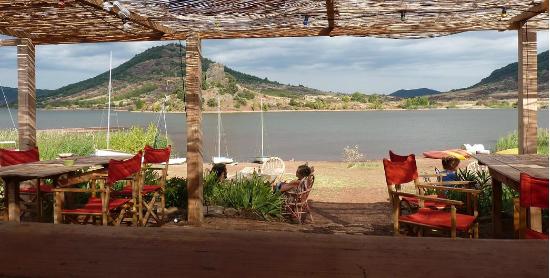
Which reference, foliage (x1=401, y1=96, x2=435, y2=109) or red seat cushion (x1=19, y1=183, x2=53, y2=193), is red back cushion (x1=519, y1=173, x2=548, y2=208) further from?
foliage (x1=401, y1=96, x2=435, y2=109)

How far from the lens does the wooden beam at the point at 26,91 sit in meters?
5.98

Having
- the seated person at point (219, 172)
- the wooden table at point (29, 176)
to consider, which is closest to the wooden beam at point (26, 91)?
the wooden table at point (29, 176)

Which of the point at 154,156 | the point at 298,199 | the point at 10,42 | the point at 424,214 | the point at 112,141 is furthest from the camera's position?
the point at 112,141

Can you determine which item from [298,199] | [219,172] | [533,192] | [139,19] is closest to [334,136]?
[219,172]

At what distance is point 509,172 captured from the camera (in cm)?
359

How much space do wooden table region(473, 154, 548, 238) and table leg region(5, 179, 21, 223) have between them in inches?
149

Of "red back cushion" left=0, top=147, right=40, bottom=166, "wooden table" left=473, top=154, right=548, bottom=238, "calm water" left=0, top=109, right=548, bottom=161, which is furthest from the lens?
"calm water" left=0, top=109, right=548, bottom=161

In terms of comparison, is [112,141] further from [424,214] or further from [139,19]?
[424,214]

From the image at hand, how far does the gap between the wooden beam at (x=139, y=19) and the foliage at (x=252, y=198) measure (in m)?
1.99

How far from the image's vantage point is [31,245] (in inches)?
42.6

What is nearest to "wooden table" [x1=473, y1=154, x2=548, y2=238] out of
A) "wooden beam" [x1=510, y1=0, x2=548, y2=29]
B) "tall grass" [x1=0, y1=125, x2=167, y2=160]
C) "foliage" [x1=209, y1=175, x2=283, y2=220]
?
"wooden beam" [x1=510, y1=0, x2=548, y2=29]

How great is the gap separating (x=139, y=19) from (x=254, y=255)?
4.23 m

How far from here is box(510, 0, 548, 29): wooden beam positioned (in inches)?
176

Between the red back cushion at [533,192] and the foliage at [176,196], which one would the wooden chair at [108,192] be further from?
the red back cushion at [533,192]
